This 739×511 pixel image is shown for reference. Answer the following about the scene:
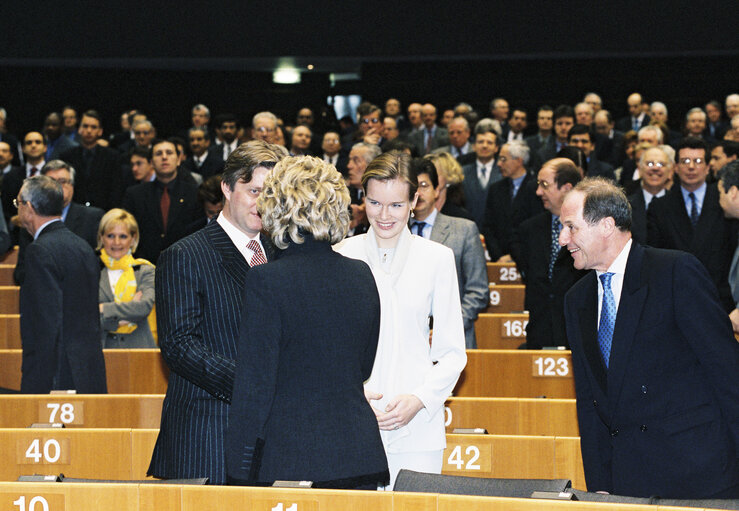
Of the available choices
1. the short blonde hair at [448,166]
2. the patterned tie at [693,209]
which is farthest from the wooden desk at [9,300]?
the patterned tie at [693,209]

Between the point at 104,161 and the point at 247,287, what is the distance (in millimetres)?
7462

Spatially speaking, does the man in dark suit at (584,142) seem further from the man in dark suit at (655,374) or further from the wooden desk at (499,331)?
the man in dark suit at (655,374)

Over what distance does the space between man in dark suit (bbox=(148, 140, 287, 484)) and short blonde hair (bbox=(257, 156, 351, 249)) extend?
291 millimetres

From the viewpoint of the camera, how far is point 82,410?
4480mm

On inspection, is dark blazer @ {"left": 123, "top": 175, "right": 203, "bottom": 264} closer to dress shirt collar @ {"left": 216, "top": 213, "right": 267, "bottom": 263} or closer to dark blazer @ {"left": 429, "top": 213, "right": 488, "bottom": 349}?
dark blazer @ {"left": 429, "top": 213, "right": 488, "bottom": 349}

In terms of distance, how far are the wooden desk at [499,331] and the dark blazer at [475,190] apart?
261cm

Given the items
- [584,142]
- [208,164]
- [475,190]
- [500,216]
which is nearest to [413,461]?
[500,216]

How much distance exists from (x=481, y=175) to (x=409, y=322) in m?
6.05

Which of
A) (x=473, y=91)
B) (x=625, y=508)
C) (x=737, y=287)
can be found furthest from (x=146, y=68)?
(x=625, y=508)

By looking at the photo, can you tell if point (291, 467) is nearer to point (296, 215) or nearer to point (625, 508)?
point (296, 215)

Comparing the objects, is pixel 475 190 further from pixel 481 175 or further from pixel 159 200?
pixel 159 200

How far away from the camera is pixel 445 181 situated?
5977 mm

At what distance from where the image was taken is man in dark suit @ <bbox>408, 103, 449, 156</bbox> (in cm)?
1103

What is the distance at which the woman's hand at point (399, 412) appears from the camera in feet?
9.86
